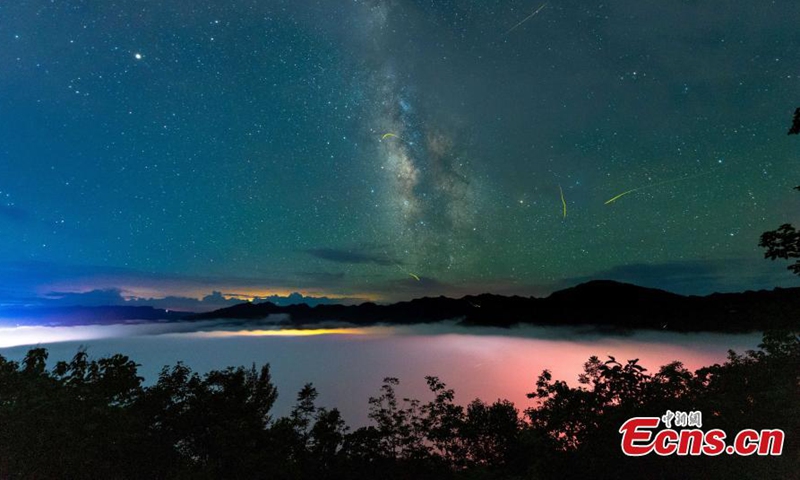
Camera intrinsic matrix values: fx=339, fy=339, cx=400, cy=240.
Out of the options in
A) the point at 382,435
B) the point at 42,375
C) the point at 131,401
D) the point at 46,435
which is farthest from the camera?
the point at 382,435

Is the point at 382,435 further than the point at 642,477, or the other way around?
the point at 382,435

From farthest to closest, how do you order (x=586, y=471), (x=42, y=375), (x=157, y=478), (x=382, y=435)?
(x=382, y=435) → (x=157, y=478) → (x=42, y=375) → (x=586, y=471)

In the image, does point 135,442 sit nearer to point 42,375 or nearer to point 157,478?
point 157,478

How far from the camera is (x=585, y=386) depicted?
2609 centimetres

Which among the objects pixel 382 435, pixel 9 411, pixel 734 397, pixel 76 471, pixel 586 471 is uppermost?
pixel 9 411

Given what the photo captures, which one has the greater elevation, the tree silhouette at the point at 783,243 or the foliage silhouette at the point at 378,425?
the tree silhouette at the point at 783,243

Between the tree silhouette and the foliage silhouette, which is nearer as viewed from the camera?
the tree silhouette

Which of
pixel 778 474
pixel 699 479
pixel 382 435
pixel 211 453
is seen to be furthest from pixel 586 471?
pixel 211 453

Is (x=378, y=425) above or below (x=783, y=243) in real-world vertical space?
below

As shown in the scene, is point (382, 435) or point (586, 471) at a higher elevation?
point (586, 471)

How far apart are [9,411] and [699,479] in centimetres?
3547

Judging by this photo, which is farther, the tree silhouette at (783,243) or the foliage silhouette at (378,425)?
the foliage silhouette at (378,425)

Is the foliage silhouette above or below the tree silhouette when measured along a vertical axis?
below

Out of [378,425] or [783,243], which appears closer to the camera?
[783,243]
